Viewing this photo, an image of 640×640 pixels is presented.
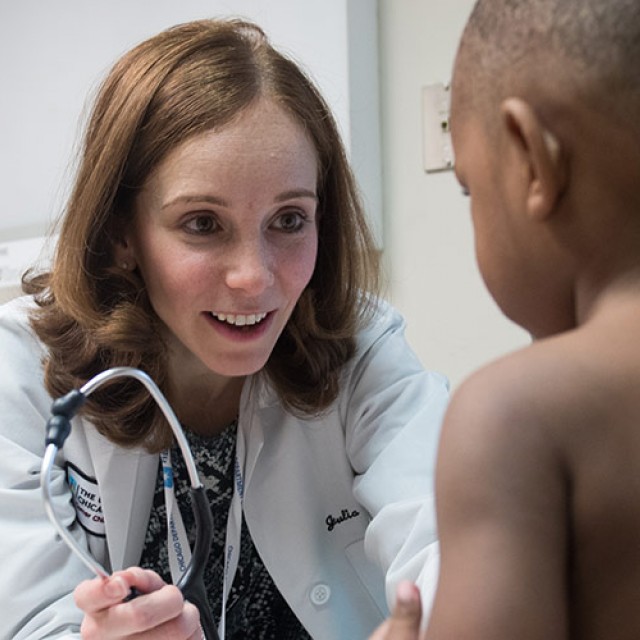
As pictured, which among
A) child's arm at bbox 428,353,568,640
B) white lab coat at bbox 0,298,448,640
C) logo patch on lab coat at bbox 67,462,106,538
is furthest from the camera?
logo patch on lab coat at bbox 67,462,106,538

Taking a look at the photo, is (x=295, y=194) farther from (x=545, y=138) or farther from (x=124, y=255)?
(x=545, y=138)

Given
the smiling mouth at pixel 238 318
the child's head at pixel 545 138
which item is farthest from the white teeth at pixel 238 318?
the child's head at pixel 545 138

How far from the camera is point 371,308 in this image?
1.56 m

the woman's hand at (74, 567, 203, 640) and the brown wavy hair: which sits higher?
the brown wavy hair

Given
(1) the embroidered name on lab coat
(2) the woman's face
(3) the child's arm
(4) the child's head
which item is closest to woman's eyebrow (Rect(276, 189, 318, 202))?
(2) the woman's face

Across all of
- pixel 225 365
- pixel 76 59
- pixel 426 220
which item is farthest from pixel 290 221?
pixel 76 59

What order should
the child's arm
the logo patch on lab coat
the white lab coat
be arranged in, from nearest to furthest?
the child's arm, the white lab coat, the logo patch on lab coat

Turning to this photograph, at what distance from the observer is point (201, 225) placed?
1.28 m

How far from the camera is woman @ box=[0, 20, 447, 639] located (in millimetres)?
1257

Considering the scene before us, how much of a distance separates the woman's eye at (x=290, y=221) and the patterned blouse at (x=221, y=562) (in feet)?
1.06

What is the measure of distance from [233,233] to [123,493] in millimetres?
367

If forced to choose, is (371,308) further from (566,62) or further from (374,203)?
(566,62)

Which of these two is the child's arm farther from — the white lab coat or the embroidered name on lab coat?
the embroidered name on lab coat

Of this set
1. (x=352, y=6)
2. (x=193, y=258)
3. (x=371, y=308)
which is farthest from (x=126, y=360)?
(x=352, y=6)
